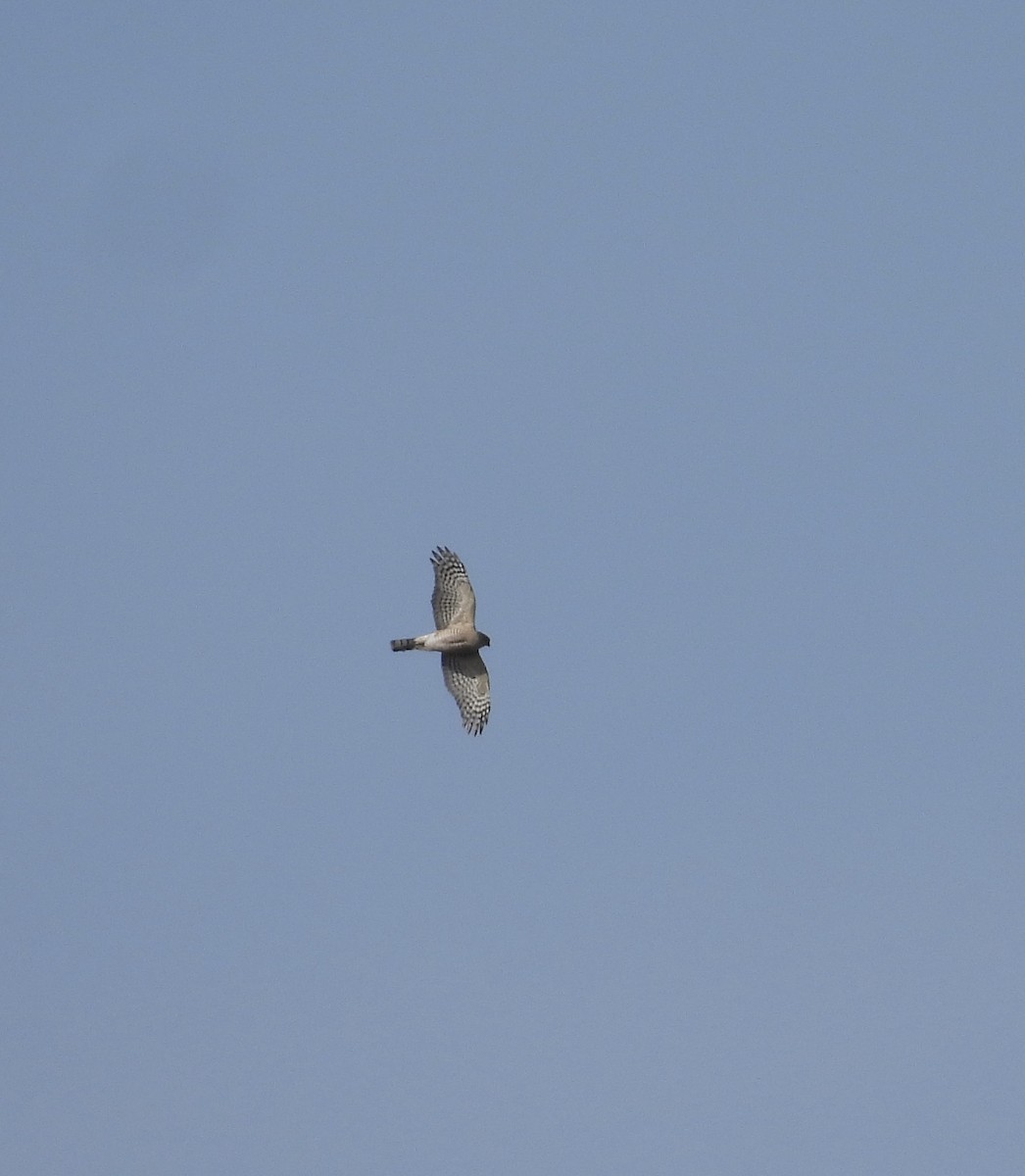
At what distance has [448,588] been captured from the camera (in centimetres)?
5816

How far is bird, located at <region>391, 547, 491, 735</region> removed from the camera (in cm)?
5797

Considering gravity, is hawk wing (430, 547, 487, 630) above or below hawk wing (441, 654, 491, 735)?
above

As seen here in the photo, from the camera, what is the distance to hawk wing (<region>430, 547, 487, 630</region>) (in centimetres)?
5797

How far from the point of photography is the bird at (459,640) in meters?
58.0

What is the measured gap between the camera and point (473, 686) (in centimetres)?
5894

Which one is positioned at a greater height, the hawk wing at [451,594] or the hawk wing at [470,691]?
the hawk wing at [451,594]

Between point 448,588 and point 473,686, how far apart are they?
86.3 inches

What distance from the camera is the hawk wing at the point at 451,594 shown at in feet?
190

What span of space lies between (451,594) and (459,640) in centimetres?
96

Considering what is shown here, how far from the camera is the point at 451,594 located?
58156 millimetres

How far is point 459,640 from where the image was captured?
5794 centimetres
